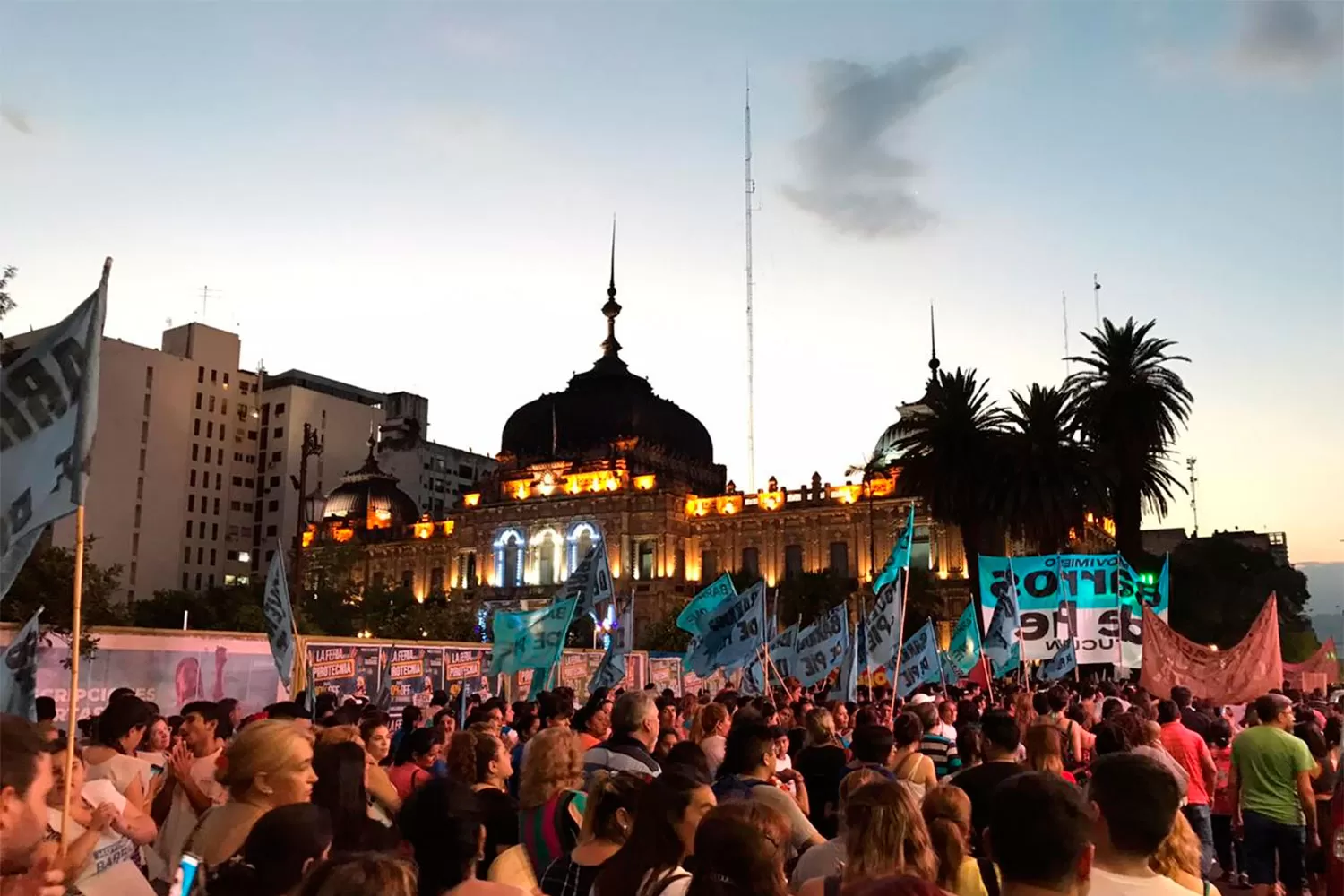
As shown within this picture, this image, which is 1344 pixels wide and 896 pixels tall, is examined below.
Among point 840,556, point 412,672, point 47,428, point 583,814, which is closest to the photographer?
point 583,814

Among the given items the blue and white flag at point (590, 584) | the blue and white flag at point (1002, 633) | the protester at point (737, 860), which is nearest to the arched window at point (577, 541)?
the blue and white flag at point (1002, 633)

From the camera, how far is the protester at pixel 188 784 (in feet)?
18.5

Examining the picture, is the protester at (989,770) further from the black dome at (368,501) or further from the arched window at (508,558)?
the black dome at (368,501)

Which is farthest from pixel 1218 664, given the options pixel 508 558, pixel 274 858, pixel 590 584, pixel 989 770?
pixel 508 558

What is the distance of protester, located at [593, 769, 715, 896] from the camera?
4.13 m

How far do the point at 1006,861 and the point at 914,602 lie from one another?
2080 inches

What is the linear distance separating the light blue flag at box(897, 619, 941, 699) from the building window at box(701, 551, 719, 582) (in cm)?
5249

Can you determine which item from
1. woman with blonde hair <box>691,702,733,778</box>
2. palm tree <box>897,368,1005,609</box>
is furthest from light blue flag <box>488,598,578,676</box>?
palm tree <box>897,368,1005,609</box>

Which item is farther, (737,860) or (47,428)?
(47,428)

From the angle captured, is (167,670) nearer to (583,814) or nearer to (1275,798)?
(583,814)

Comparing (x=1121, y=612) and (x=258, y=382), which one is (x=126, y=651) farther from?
(x=258, y=382)

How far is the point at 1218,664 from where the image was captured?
1714 cm

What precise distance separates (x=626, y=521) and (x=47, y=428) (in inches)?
2659

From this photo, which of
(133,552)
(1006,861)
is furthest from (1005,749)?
(133,552)
